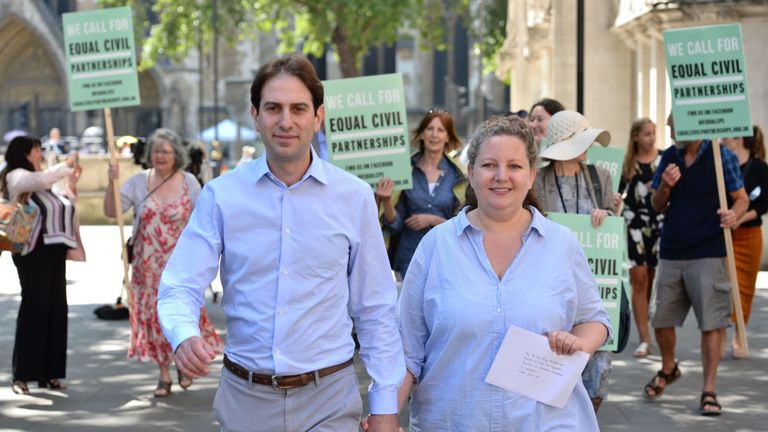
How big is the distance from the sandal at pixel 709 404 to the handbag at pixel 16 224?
461cm

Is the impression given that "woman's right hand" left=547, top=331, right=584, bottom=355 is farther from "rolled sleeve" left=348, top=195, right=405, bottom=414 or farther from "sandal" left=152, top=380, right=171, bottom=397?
"sandal" left=152, top=380, right=171, bottom=397

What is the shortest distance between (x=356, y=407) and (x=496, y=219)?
729 mm

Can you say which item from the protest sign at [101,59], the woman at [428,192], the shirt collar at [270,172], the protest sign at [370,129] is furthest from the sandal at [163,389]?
the shirt collar at [270,172]

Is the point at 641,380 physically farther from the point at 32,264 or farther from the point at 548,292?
the point at 548,292

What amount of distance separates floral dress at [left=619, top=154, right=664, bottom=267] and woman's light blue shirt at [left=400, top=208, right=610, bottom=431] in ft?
23.2

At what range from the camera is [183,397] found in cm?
1009

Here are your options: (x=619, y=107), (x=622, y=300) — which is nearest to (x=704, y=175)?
(x=622, y=300)

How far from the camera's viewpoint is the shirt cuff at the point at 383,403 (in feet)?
14.7

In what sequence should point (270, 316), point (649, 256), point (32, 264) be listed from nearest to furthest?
point (270, 316), point (32, 264), point (649, 256)

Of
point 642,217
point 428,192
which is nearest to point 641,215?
point 642,217

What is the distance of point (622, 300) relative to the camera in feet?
24.0

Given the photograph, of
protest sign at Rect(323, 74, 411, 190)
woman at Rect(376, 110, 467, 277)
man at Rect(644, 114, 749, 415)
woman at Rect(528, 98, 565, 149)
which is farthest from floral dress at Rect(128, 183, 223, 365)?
man at Rect(644, 114, 749, 415)

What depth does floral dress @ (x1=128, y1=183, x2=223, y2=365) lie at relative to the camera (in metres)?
10.1

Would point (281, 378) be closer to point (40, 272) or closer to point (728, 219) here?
point (728, 219)
